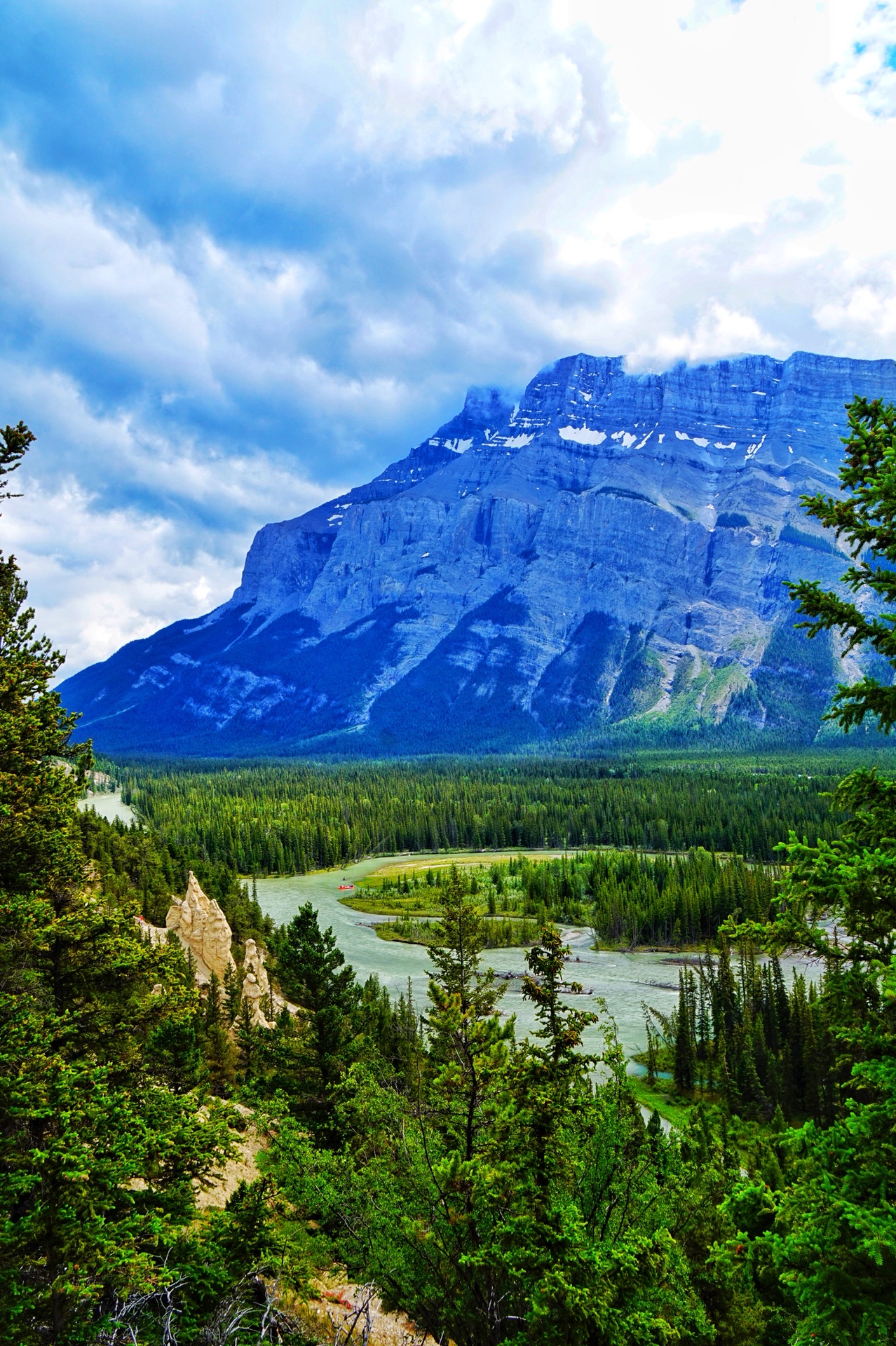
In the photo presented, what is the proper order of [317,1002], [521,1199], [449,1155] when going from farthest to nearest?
1. [317,1002]
2. [449,1155]
3. [521,1199]

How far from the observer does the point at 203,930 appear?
5266 centimetres

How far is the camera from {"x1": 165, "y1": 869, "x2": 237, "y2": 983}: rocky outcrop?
169ft

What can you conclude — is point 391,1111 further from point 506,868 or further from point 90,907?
point 506,868

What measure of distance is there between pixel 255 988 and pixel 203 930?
553 centimetres

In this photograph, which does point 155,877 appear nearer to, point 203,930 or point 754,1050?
point 203,930

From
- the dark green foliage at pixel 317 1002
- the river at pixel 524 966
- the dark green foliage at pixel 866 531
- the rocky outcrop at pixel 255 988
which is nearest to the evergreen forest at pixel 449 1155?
the dark green foliage at pixel 866 531

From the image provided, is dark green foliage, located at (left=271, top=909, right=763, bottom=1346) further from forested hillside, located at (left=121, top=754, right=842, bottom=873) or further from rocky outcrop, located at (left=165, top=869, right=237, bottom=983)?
forested hillside, located at (left=121, top=754, right=842, bottom=873)

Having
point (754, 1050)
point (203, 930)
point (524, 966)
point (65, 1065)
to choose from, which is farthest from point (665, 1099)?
point (65, 1065)

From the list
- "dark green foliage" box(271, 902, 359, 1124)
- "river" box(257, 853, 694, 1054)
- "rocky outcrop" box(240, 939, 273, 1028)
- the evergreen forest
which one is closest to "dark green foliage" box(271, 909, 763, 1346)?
the evergreen forest

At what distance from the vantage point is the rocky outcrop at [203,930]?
51531mm

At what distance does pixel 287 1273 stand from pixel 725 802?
534 feet

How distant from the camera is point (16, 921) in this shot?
502 inches

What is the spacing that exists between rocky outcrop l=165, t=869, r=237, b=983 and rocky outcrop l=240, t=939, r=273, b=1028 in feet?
4.40

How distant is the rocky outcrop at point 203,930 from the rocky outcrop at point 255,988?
1.34m
